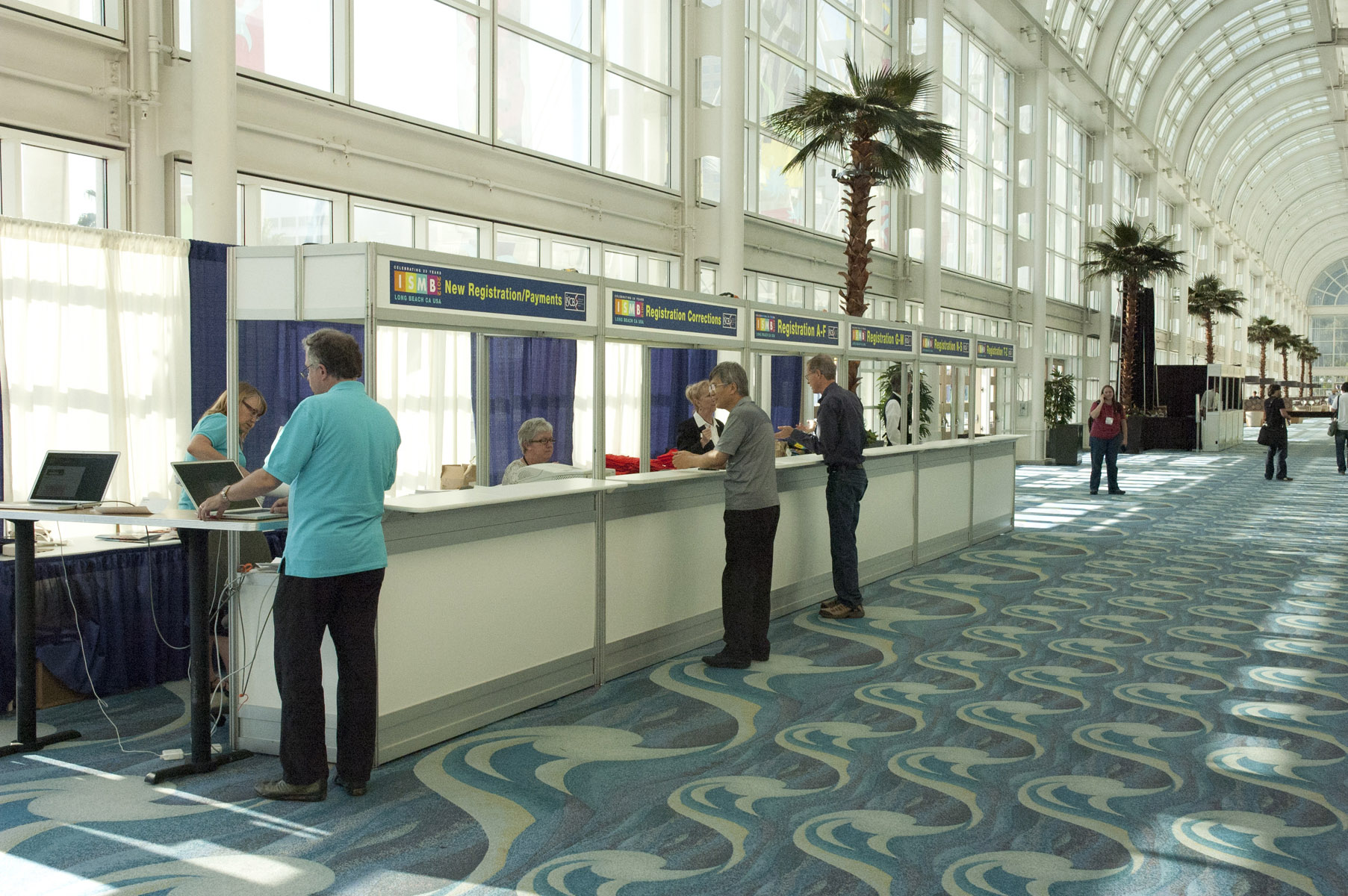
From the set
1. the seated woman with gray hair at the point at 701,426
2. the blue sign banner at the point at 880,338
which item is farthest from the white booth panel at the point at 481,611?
the blue sign banner at the point at 880,338

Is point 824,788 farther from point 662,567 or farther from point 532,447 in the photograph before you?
point 532,447

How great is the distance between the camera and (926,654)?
691 cm

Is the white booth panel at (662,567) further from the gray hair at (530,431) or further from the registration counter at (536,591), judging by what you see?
the gray hair at (530,431)

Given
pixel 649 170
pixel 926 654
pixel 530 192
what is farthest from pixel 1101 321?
pixel 926 654

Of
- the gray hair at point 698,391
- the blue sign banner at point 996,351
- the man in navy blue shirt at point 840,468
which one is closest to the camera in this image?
the man in navy blue shirt at point 840,468

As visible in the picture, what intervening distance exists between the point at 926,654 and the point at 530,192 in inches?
307

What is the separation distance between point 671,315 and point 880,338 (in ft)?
11.7

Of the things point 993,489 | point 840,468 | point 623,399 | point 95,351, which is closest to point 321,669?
point 95,351

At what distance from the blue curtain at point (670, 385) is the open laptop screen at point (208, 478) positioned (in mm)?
7807

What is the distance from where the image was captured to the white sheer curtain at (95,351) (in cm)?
705

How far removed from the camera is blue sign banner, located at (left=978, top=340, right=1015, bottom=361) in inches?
508

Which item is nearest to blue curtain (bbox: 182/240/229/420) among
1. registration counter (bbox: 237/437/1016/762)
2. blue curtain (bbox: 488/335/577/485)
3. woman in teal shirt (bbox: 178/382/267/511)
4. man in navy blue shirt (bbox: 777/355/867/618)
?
blue curtain (bbox: 488/335/577/485)

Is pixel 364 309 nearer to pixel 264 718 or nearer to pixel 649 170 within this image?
pixel 264 718

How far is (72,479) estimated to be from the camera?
205 inches
